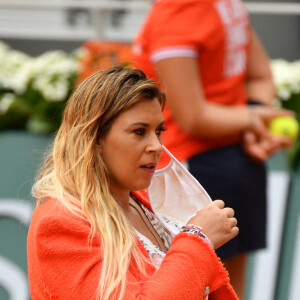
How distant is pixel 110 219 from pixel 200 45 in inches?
41.4

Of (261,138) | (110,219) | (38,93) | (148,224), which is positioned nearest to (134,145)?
(110,219)

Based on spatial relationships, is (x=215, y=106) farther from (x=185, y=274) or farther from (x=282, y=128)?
(x=185, y=274)

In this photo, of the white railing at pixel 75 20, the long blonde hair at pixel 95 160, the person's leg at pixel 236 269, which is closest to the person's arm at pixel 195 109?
the person's leg at pixel 236 269

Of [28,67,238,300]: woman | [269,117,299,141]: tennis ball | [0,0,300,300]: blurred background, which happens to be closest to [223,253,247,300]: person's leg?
[269,117,299,141]: tennis ball

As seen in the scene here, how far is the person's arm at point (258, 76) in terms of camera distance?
9.07ft

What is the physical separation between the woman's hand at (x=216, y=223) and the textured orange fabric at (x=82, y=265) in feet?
0.17

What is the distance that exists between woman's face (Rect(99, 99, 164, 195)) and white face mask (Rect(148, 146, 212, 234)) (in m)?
0.14

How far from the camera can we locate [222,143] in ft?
8.50

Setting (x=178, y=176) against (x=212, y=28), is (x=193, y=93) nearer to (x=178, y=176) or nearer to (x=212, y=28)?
(x=212, y=28)

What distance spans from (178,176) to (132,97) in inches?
11.3

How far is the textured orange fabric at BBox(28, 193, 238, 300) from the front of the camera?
1.44 metres

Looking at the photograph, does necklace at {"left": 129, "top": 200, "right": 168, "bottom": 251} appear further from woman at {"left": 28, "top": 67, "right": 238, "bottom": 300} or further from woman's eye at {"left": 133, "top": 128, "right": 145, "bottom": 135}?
woman's eye at {"left": 133, "top": 128, "right": 145, "bottom": 135}

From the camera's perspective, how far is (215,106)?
2.51 metres

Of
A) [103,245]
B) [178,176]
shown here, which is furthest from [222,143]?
[103,245]
